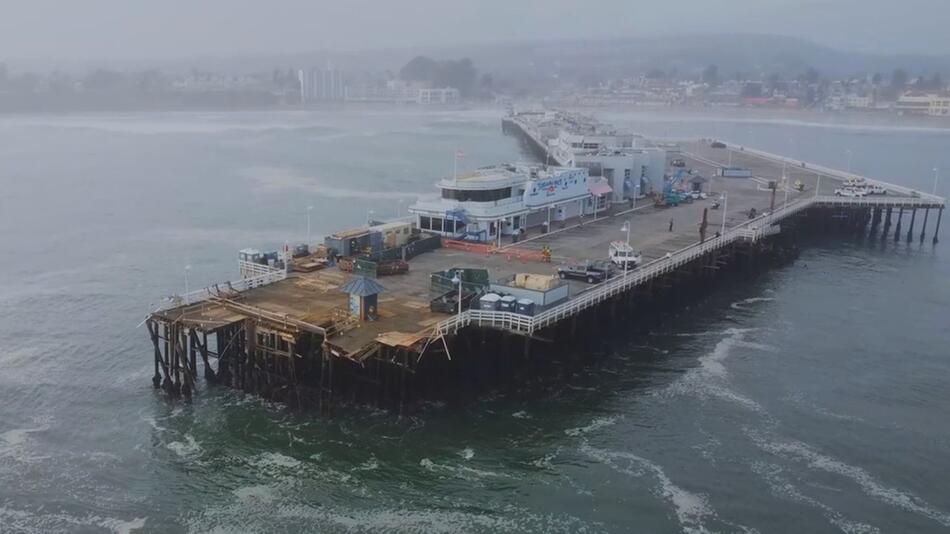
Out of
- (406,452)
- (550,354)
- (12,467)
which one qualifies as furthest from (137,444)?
(550,354)

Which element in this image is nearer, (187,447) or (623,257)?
(187,447)

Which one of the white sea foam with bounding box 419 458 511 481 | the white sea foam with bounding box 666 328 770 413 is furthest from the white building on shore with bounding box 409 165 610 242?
the white sea foam with bounding box 419 458 511 481

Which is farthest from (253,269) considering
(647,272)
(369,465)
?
(647,272)

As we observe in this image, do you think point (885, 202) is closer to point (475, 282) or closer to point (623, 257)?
point (623, 257)

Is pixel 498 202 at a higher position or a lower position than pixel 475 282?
higher

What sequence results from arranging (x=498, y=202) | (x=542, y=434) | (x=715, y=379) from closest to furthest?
(x=542, y=434) < (x=715, y=379) < (x=498, y=202)

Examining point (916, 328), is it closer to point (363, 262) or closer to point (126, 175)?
point (363, 262)

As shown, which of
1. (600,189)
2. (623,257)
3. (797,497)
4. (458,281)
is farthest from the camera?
(600,189)
